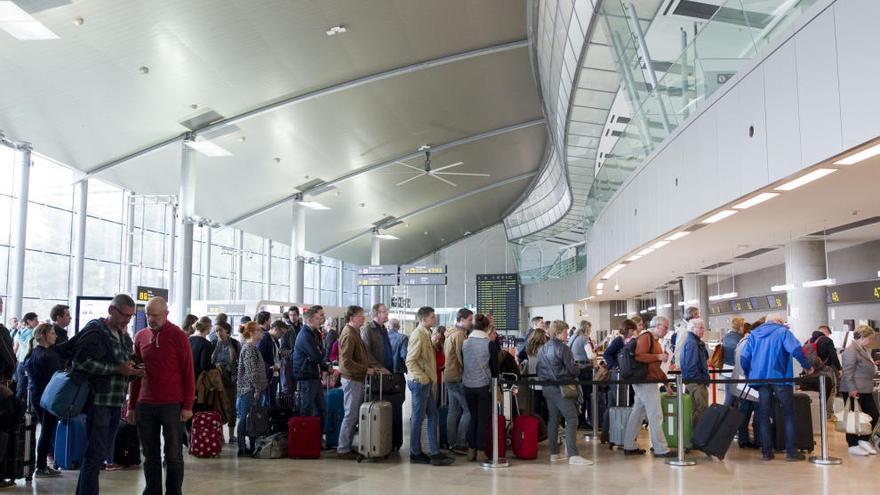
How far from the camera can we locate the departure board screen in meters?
31.7

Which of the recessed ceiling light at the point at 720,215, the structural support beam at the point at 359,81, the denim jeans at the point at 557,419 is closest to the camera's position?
the denim jeans at the point at 557,419

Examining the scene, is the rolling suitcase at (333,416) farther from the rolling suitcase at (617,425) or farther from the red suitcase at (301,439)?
the rolling suitcase at (617,425)

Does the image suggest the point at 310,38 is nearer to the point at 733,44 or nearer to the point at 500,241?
the point at 733,44

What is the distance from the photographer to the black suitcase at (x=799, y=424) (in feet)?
28.2

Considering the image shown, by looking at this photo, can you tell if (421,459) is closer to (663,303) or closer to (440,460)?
(440,460)

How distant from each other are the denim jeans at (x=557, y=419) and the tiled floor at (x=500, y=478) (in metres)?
0.26

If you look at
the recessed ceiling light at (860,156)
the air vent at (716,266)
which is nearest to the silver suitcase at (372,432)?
the recessed ceiling light at (860,156)

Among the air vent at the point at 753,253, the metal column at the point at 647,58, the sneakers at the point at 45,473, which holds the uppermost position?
the metal column at the point at 647,58

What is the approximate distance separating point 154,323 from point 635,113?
8.06 meters

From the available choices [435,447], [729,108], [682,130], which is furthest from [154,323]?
[682,130]

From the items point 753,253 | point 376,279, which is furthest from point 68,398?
point 376,279

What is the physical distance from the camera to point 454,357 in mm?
8594

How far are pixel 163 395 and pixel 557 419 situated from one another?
4.67 m

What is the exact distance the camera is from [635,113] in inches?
446
